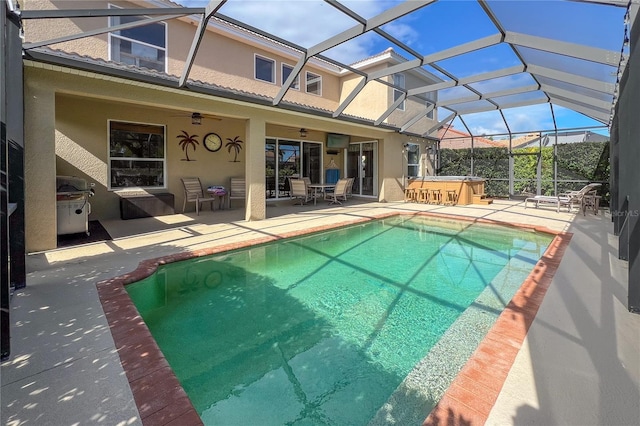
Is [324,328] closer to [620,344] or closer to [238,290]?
[238,290]

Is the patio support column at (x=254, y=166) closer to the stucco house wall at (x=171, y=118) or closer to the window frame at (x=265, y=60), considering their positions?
the stucco house wall at (x=171, y=118)

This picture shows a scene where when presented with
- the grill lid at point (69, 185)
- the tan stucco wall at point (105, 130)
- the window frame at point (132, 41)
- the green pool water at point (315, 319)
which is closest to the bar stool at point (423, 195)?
the tan stucco wall at point (105, 130)

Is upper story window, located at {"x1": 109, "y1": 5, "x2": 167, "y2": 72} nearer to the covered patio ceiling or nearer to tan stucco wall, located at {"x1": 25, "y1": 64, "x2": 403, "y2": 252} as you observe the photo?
the covered patio ceiling

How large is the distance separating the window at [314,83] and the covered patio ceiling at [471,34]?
3.57 meters

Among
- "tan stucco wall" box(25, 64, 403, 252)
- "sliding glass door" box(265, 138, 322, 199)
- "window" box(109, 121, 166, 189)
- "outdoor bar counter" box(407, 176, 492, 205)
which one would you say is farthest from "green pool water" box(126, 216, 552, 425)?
"outdoor bar counter" box(407, 176, 492, 205)

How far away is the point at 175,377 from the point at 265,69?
491 inches

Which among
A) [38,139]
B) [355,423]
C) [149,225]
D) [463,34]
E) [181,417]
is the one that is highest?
[463,34]

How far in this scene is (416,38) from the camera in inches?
317

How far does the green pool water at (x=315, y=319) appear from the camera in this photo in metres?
2.56

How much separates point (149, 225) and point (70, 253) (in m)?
2.79

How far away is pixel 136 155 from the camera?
9844mm

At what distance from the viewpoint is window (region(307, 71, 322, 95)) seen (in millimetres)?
14383

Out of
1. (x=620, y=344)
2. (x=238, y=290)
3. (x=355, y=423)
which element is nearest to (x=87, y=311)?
(x=238, y=290)

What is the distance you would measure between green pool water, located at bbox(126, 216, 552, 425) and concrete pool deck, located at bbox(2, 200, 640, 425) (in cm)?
54
